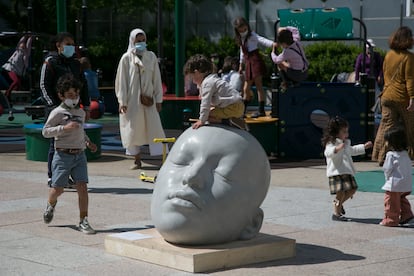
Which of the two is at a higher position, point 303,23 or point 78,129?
point 303,23

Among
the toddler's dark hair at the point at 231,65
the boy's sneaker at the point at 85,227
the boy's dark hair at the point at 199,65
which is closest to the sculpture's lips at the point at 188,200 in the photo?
the boy's dark hair at the point at 199,65

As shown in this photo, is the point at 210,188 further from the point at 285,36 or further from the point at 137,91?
the point at 285,36

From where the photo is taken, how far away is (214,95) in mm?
7852

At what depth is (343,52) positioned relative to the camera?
87.0 feet

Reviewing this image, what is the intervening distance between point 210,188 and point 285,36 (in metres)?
7.11

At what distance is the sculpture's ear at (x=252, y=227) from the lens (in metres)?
7.43

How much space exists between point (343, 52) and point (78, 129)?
60.8ft

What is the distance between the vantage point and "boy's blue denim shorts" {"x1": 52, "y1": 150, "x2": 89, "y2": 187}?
877 cm

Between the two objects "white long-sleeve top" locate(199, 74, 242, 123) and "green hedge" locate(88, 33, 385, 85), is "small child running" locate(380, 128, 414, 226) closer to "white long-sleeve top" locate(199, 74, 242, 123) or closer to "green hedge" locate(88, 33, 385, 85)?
"white long-sleeve top" locate(199, 74, 242, 123)

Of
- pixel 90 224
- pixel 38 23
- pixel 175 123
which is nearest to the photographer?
pixel 90 224

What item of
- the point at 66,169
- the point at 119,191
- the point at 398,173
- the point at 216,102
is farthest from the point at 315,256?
the point at 119,191

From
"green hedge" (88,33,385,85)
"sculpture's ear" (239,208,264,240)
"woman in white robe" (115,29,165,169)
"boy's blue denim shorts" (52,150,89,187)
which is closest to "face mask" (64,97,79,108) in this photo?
"boy's blue denim shorts" (52,150,89,187)

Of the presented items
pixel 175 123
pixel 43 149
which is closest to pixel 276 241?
pixel 43 149

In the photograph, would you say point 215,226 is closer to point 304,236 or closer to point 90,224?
point 304,236
